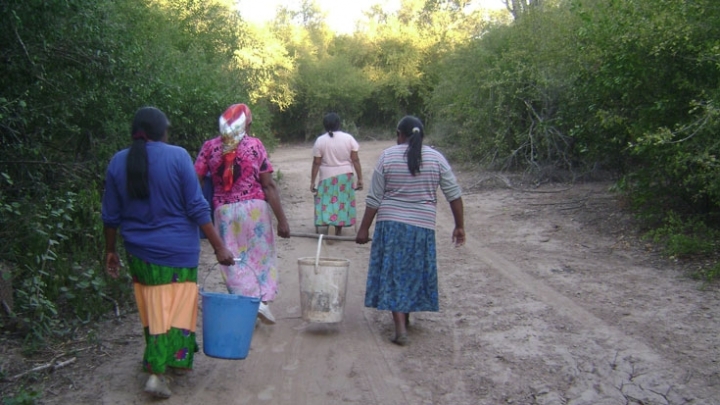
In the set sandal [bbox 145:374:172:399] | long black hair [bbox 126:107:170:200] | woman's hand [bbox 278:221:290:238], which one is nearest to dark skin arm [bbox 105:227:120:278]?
long black hair [bbox 126:107:170:200]

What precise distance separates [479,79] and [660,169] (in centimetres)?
786

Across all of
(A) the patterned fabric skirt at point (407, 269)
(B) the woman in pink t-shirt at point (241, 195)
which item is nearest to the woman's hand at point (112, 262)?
(B) the woman in pink t-shirt at point (241, 195)

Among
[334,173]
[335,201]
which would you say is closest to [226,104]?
[334,173]

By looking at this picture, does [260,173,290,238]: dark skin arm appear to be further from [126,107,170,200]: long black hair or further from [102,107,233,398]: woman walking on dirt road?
[126,107,170,200]: long black hair

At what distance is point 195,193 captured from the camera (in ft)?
14.5

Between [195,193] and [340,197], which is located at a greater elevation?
[195,193]

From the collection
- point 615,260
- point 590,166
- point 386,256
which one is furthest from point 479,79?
point 386,256

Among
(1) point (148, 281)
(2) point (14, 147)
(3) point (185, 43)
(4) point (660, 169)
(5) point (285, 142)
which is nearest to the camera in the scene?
(1) point (148, 281)

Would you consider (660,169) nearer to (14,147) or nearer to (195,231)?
(195,231)

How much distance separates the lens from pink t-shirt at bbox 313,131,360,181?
972 centimetres

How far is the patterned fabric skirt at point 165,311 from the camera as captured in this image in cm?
436

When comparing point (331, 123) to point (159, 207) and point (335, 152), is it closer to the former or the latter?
point (335, 152)

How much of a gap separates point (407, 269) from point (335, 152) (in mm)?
4206

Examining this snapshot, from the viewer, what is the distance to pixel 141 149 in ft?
14.3
